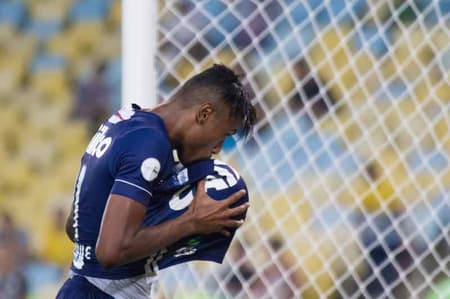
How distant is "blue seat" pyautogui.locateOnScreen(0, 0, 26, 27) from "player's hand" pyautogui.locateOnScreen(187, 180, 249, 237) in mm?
2919

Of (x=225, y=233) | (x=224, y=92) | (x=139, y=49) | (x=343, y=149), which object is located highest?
(x=139, y=49)

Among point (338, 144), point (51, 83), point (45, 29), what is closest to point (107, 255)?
point (338, 144)

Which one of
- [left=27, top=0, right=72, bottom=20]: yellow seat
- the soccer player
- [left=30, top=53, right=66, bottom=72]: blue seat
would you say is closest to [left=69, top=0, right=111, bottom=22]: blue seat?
[left=27, top=0, right=72, bottom=20]: yellow seat

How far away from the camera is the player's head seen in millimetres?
1802

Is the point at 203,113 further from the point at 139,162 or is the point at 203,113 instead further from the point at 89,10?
the point at 89,10

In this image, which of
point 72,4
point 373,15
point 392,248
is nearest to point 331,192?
point 392,248

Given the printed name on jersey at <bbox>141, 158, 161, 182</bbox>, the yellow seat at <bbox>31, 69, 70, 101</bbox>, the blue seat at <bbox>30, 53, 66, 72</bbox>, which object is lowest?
the printed name on jersey at <bbox>141, 158, 161, 182</bbox>

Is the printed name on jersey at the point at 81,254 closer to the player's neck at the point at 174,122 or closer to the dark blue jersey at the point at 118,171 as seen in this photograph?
the dark blue jersey at the point at 118,171

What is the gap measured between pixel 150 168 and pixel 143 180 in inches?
0.9

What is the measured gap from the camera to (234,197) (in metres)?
1.82

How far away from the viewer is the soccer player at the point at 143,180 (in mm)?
1701

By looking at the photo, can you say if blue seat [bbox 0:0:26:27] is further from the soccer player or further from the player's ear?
the player's ear

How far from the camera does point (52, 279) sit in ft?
13.7

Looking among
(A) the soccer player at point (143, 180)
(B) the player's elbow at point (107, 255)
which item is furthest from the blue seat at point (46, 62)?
(B) the player's elbow at point (107, 255)
